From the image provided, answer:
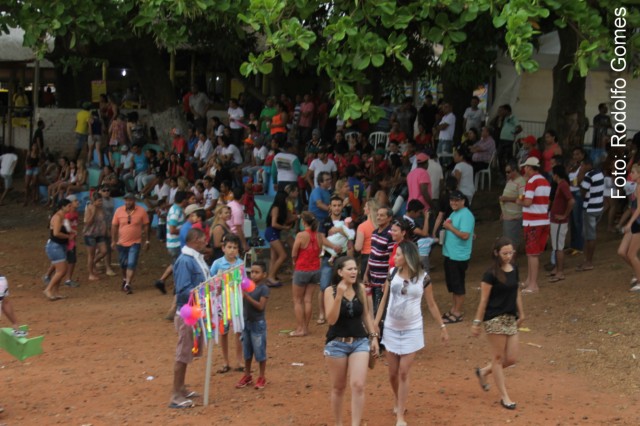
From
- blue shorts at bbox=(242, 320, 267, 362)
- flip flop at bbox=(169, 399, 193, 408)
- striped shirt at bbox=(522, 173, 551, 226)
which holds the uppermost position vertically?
Answer: striped shirt at bbox=(522, 173, 551, 226)

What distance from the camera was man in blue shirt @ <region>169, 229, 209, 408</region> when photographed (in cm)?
891

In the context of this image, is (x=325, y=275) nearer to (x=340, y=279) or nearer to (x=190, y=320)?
(x=190, y=320)

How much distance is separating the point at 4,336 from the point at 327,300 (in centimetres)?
312

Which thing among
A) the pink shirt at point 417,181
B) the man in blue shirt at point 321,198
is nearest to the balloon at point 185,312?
the man in blue shirt at point 321,198

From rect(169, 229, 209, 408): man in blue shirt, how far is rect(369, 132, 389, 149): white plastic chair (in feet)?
40.5

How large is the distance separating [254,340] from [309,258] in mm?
2454

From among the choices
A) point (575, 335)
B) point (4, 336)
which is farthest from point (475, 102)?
point (4, 336)

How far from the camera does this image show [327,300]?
8047 mm

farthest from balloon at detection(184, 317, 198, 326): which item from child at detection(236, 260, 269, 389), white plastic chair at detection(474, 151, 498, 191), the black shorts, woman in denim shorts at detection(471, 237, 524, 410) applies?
white plastic chair at detection(474, 151, 498, 191)

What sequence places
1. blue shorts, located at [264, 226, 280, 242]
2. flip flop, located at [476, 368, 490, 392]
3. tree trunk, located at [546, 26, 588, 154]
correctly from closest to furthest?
flip flop, located at [476, 368, 490, 392]
blue shorts, located at [264, 226, 280, 242]
tree trunk, located at [546, 26, 588, 154]

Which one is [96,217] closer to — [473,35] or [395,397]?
[473,35]

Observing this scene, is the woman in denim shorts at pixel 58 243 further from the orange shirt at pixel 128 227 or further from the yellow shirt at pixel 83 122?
the yellow shirt at pixel 83 122

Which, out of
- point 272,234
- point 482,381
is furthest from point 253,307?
point 272,234

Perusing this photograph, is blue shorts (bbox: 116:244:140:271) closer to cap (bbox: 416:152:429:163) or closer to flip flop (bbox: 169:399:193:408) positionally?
cap (bbox: 416:152:429:163)
